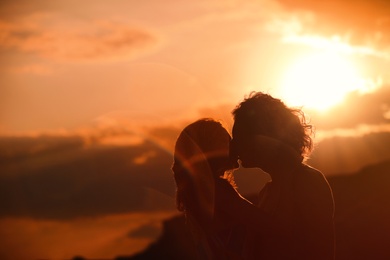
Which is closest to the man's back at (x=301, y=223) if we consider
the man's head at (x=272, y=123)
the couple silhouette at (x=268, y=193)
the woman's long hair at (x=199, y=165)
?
the couple silhouette at (x=268, y=193)

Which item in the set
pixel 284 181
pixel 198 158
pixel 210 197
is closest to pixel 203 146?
pixel 198 158

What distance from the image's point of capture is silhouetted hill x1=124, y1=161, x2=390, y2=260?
22.6 m

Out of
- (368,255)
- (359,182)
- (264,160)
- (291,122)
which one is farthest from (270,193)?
(359,182)

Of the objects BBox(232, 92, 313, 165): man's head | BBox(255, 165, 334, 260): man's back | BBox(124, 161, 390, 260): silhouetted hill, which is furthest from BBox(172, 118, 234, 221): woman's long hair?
BBox(124, 161, 390, 260): silhouetted hill

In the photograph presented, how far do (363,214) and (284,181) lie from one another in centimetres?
1920

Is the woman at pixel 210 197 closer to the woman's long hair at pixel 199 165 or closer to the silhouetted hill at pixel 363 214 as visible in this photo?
the woman's long hair at pixel 199 165

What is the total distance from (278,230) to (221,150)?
1032 millimetres

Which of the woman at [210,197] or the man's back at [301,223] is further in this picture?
the woman at [210,197]

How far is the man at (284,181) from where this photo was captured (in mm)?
6105

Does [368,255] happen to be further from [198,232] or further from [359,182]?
[198,232]

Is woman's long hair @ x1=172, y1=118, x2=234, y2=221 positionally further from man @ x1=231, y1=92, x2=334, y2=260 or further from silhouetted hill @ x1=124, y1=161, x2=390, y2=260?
silhouetted hill @ x1=124, y1=161, x2=390, y2=260

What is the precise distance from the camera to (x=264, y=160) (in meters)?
6.53

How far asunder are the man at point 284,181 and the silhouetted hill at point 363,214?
16374 millimetres

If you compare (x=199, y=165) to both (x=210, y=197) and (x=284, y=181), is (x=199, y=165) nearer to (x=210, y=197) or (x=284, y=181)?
(x=210, y=197)
